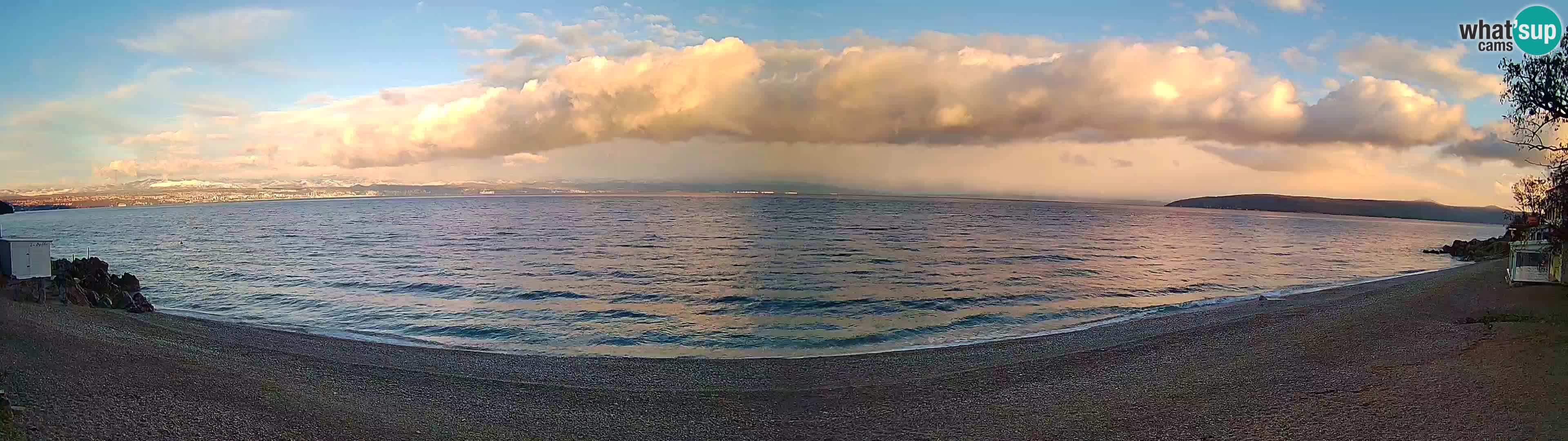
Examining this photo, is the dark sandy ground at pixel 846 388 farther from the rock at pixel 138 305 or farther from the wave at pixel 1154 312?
the rock at pixel 138 305

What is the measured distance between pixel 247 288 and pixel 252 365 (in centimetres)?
1799

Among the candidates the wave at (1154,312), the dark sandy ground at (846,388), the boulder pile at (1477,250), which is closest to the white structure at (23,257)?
the dark sandy ground at (846,388)

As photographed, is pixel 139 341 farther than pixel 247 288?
No

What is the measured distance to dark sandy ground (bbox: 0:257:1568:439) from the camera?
30.1 feet

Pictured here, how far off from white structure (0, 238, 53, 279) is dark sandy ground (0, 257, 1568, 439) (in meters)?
5.53

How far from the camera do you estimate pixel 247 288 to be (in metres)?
27.5

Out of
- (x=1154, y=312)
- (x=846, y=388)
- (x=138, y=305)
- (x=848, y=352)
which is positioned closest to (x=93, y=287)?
(x=138, y=305)

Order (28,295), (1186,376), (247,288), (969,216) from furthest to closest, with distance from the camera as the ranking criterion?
(969,216), (247,288), (28,295), (1186,376)

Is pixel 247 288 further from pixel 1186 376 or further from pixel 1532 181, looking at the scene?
pixel 1532 181

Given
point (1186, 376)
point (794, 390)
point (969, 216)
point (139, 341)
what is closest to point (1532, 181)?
point (1186, 376)

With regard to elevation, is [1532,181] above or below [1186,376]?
above

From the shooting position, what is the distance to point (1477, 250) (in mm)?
46844

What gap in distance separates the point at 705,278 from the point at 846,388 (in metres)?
17.1

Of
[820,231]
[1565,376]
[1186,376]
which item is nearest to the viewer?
[1565,376]
